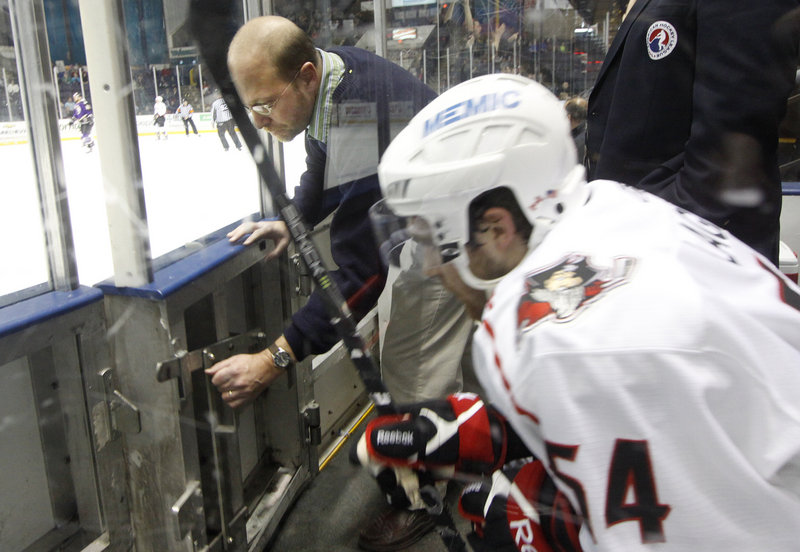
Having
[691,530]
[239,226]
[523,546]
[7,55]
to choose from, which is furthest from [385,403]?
[7,55]

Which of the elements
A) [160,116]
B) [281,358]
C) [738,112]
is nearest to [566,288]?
[738,112]

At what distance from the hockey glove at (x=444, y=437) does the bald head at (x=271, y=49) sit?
68 cm

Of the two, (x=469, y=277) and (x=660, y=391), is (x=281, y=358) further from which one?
(x=660, y=391)

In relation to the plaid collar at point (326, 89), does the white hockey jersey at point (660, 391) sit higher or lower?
lower

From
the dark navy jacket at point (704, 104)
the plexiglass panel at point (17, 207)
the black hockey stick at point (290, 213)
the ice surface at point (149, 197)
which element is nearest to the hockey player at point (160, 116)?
the ice surface at point (149, 197)

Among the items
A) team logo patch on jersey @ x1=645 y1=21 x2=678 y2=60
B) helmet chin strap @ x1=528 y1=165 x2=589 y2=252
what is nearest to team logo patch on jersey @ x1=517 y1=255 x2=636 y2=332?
helmet chin strap @ x1=528 y1=165 x2=589 y2=252

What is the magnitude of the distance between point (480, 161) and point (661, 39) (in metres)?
0.60

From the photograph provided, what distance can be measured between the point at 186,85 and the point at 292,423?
0.97 m

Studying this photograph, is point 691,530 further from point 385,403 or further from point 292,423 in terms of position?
point 292,423

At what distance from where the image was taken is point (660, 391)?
60 cm

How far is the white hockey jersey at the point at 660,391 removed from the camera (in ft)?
1.97

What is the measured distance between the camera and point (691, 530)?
24.9 inches

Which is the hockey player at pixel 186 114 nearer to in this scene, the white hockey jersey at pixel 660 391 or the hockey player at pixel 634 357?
the hockey player at pixel 634 357

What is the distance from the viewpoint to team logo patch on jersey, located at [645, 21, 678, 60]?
3.87 ft
